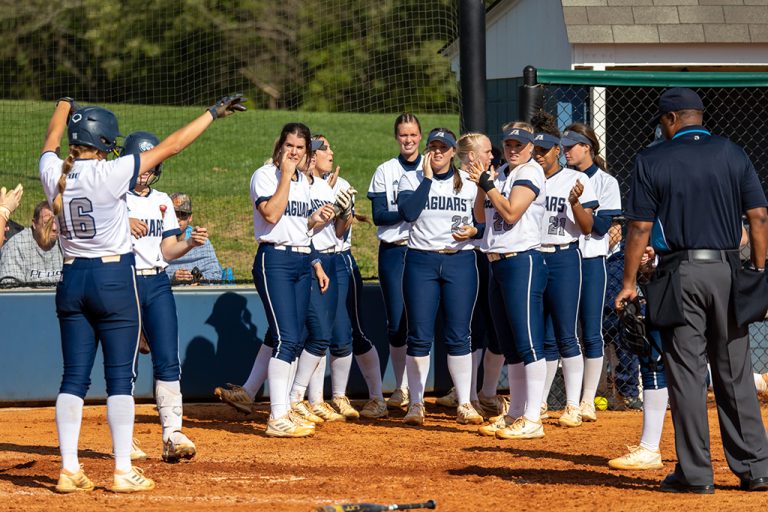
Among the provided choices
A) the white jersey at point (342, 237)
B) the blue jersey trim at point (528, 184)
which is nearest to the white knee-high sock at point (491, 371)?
the white jersey at point (342, 237)

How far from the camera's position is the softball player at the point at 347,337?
8383 mm

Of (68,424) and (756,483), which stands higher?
(68,424)

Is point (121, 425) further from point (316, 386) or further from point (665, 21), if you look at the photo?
point (665, 21)

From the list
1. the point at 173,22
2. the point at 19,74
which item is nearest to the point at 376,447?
the point at 19,74

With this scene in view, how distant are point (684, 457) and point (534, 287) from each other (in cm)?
204

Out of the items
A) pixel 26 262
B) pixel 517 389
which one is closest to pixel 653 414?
pixel 517 389

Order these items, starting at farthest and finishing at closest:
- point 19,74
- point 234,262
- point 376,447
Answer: point 19,74, point 234,262, point 376,447

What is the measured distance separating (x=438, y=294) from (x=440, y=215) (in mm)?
541

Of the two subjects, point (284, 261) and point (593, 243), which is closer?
point (284, 261)

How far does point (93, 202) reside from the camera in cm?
575

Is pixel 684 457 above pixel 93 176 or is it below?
below

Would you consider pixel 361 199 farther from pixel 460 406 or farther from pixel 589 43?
pixel 460 406

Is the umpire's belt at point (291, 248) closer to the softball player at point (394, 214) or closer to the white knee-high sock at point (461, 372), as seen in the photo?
the softball player at point (394, 214)

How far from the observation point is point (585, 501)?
562cm
